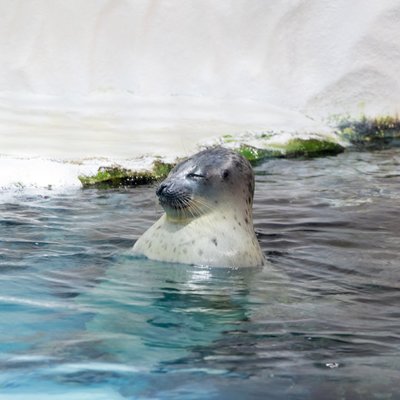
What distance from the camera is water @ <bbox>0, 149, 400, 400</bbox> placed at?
3877 millimetres

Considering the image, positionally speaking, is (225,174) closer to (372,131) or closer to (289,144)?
(289,144)

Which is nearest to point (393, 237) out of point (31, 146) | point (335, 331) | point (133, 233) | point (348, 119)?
point (133, 233)

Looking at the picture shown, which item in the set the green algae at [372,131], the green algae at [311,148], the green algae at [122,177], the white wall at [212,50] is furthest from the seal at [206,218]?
the white wall at [212,50]

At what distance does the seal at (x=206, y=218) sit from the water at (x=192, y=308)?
0.30 ft

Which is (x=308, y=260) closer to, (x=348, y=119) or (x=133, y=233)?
(x=133, y=233)

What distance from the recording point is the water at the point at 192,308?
12.7 ft

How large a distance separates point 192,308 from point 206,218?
982 mm

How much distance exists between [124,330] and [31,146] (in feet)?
16.9

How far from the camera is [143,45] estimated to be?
12.8m

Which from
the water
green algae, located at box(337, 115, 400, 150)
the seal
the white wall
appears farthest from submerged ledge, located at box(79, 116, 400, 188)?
the seal

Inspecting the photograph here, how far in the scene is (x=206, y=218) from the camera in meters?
5.93

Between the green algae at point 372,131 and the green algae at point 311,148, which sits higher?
the green algae at point 372,131

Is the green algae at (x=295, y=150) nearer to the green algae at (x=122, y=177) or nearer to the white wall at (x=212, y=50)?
the white wall at (x=212, y=50)

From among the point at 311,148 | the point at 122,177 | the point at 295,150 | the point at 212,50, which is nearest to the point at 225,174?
the point at 122,177
